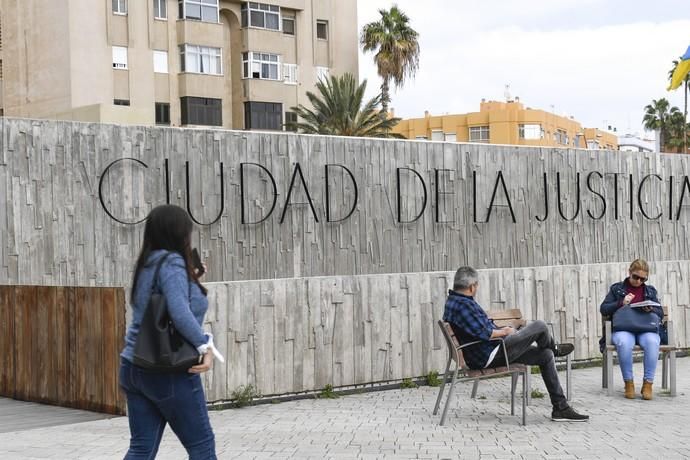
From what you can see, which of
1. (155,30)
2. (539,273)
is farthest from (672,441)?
(155,30)

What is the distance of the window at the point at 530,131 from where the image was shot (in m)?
78.0

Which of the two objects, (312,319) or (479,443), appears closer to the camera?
(479,443)

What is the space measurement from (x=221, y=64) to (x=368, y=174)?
29655 millimetres

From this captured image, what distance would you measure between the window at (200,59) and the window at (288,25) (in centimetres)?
379

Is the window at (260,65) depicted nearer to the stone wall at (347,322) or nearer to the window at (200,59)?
the window at (200,59)

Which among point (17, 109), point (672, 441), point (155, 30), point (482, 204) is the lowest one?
point (672, 441)

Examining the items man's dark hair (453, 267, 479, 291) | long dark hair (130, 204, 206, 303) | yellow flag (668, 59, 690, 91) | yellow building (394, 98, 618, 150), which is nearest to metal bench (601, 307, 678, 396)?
man's dark hair (453, 267, 479, 291)

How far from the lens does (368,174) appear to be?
14.8m

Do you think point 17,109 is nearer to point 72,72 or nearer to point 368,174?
point 72,72

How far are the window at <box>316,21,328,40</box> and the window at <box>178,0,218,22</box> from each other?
5484 mm

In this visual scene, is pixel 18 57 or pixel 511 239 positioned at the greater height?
pixel 18 57

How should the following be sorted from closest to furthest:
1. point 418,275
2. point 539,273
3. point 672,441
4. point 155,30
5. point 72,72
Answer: point 672,441, point 418,275, point 539,273, point 72,72, point 155,30

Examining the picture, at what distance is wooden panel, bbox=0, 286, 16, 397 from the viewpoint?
34.0ft

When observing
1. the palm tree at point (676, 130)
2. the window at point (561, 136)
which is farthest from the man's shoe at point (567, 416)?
the palm tree at point (676, 130)
